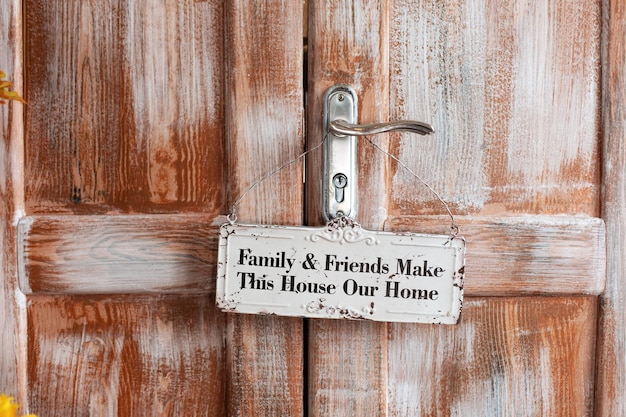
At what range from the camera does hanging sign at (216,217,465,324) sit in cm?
64

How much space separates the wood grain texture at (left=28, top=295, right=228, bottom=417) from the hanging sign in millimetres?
83

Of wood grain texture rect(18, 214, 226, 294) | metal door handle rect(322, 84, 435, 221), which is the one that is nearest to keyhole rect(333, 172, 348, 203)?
metal door handle rect(322, 84, 435, 221)

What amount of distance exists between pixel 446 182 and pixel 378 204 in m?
0.09

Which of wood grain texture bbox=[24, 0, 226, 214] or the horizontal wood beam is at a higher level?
wood grain texture bbox=[24, 0, 226, 214]

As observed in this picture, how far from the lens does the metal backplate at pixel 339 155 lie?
2.15ft

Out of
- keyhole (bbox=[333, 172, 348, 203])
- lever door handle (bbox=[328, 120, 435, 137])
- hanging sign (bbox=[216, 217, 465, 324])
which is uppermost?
lever door handle (bbox=[328, 120, 435, 137])

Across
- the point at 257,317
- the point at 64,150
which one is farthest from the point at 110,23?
the point at 257,317

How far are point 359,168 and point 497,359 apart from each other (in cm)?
28

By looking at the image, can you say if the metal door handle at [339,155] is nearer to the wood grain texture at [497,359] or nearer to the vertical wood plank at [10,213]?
the wood grain texture at [497,359]

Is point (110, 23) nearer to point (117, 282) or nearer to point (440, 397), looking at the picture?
point (117, 282)

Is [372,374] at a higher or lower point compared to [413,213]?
lower

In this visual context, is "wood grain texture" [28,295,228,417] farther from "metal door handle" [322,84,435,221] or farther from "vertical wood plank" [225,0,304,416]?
"metal door handle" [322,84,435,221]

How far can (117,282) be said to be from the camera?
677 mm

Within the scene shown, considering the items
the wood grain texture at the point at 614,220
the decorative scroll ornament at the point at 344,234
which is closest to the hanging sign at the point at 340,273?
the decorative scroll ornament at the point at 344,234
